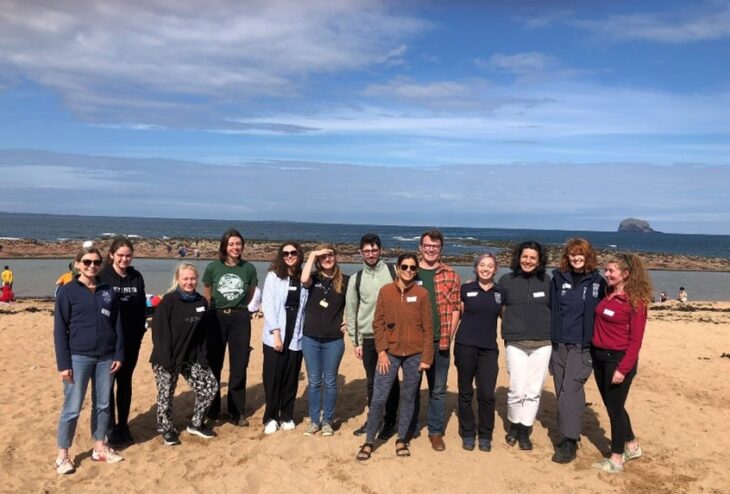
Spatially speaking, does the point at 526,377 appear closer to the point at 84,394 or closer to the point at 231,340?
the point at 231,340

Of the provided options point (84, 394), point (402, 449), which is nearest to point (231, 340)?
point (84, 394)

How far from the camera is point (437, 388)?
17.5 feet

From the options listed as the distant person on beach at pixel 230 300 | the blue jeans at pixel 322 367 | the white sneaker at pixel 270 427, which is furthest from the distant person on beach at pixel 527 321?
the distant person on beach at pixel 230 300

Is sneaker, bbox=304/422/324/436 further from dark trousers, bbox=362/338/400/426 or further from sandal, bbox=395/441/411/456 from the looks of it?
sandal, bbox=395/441/411/456

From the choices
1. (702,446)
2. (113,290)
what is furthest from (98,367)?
(702,446)

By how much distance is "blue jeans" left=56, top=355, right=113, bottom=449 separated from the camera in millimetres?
4727

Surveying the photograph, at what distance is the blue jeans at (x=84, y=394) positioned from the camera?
186 inches

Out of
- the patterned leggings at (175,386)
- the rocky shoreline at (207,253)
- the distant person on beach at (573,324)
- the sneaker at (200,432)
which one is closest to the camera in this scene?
the distant person on beach at (573,324)

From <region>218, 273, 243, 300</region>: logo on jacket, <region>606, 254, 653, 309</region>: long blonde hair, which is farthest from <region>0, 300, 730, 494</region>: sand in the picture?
<region>606, 254, 653, 309</region>: long blonde hair

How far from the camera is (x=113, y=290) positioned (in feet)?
16.4

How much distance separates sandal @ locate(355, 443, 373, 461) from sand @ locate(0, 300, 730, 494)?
0.24 feet

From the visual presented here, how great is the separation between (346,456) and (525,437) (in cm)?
175

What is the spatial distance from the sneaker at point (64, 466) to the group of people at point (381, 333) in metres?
0.02

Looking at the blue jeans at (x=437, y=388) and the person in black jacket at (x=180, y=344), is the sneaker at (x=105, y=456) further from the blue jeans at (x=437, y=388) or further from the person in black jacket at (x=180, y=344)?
the blue jeans at (x=437, y=388)
